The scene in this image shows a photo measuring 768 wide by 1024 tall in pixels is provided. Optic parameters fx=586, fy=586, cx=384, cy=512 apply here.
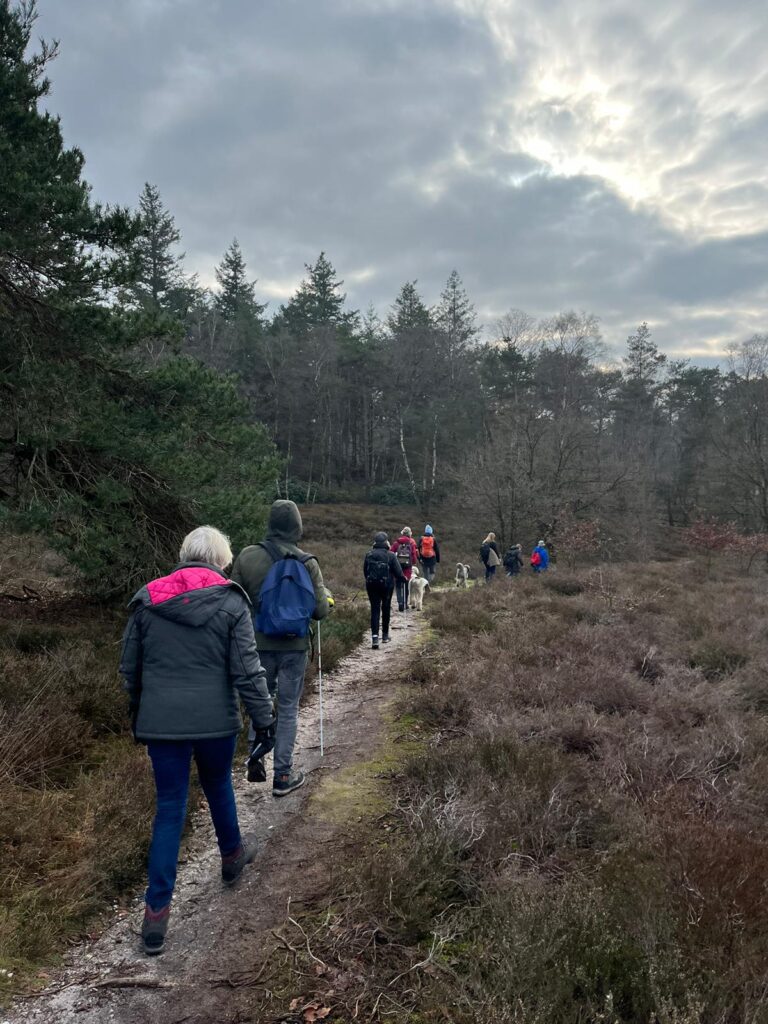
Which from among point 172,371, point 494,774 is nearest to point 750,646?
point 494,774

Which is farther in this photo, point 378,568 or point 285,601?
point 378,568

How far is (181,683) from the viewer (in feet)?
9.75

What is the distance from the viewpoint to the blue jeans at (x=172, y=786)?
2.92 metres

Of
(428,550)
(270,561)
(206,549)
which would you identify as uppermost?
(206,549)

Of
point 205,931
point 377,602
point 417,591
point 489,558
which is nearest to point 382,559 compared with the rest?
point 377,602

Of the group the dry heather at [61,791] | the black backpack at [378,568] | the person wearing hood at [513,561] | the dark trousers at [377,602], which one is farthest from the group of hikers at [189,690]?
the person wearing hood at [513,561]

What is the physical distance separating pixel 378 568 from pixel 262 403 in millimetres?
34130

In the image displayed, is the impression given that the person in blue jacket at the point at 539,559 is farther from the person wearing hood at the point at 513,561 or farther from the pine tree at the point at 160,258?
the pine tree at the point at 160,258

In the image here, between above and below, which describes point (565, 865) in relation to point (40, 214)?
below

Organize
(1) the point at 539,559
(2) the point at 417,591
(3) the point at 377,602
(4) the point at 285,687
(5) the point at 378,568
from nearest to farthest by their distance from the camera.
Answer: (4) the point at 285,687 < (5) the point at 378,568 < (3) the point at 377,602 < (2) the point at 417,591 < (1) the point at 539,559

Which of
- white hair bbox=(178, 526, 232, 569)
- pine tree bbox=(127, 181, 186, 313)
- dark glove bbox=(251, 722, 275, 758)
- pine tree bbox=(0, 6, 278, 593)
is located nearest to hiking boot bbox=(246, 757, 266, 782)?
dark glove bbox=(251, 722, 275, 758)

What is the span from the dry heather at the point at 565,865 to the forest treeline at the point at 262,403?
4.32 metres

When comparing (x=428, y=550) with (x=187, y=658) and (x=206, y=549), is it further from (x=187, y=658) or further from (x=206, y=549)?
(x=187, y=658)

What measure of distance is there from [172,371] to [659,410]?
164 feet
